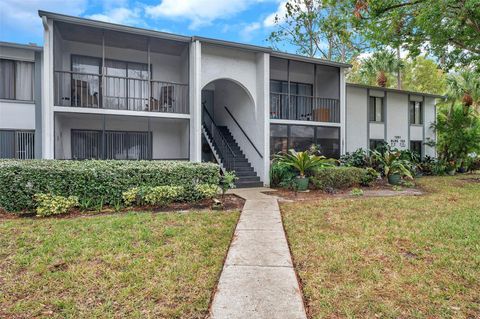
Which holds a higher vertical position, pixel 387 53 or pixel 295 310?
pixel 387 53

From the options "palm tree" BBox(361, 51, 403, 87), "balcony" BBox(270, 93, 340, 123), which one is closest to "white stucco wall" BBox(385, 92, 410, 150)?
"palm tree" BBox(361, 51, 403, 87)

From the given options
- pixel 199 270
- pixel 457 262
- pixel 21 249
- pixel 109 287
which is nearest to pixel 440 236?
pixel 457 262

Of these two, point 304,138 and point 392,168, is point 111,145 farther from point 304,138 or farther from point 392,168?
point 392,168

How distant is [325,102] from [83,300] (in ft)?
46.2

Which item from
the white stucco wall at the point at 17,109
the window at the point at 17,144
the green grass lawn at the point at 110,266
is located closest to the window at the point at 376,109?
the green grass lawn at the point at 110,266

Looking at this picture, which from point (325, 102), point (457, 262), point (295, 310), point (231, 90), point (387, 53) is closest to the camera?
point (295, 310)

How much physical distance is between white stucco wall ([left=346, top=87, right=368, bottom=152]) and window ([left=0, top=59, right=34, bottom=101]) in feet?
49.0

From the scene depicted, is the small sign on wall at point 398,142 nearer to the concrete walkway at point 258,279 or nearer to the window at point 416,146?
the window at point 416,146

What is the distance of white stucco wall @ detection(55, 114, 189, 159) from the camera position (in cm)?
1145

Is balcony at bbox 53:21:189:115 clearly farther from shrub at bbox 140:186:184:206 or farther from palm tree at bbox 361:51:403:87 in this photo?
palm tree at bbox 361:51:403:87

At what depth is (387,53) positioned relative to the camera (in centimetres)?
2152

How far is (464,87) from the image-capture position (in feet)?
64.8

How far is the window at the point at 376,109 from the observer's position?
17141 millimetres

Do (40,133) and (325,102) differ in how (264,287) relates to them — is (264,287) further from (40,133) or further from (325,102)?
(325,102)
